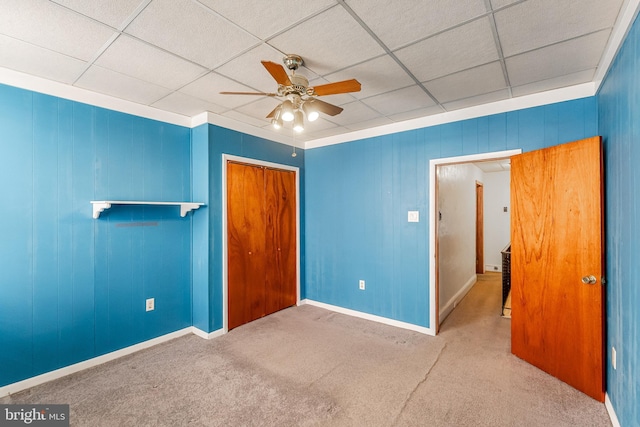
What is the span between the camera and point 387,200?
3662 mm

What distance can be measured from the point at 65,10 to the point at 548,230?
364cm

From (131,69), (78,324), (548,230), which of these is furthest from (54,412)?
(548,230)

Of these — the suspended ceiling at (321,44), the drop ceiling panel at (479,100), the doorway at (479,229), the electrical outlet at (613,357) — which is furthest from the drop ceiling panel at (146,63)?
the doorway at (479,229)

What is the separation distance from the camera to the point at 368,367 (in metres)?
2.63

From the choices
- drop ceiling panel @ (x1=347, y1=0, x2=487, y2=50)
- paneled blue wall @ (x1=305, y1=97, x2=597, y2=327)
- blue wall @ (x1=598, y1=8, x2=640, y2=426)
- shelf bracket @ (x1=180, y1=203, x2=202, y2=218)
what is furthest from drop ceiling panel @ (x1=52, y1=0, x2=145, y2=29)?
paneled blue wall @ (x1=305, y1=97, x2=597, y2=327)

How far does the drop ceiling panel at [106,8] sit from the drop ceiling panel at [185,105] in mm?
1066

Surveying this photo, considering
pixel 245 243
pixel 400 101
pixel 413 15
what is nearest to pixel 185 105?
pixel 245 243

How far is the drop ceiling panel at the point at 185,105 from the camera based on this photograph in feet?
9.36

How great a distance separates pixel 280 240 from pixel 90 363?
2.32 metres

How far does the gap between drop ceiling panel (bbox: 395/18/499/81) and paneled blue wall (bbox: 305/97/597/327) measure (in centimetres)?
103

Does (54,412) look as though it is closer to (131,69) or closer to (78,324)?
(78,324)

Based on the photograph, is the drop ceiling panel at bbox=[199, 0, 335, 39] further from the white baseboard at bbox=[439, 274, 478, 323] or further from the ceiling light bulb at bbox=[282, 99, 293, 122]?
the white baseboard at bbox=[439, 274, 478, 323]

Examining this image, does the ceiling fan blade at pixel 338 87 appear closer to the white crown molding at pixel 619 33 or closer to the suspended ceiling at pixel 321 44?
the suspended ceiling at pixel 321 44

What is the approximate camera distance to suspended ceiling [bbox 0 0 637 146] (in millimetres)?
1614
